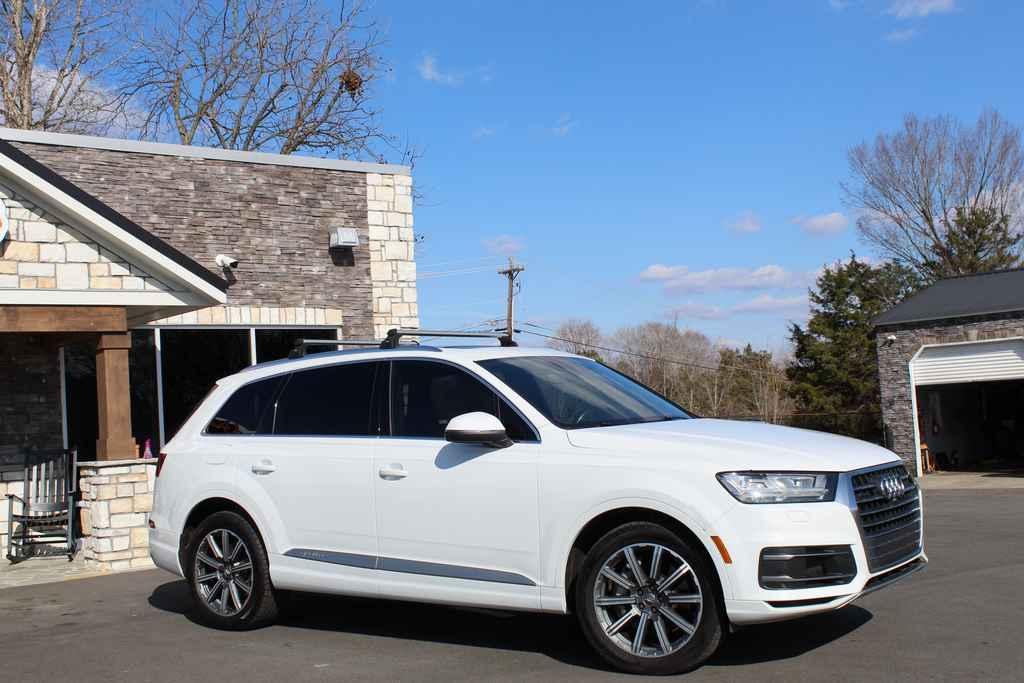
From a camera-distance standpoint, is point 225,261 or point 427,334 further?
point 225,261

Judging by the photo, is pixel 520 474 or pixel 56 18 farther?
pixel 56 18

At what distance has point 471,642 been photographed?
259 inches

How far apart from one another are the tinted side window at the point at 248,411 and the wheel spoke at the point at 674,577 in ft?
10.6

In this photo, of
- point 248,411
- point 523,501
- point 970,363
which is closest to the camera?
point 523,501

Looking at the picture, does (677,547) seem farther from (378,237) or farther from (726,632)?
(378,237)

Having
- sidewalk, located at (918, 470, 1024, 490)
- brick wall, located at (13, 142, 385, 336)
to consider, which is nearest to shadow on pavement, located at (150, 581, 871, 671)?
brick wall, located at (13, 142, 385, 336)

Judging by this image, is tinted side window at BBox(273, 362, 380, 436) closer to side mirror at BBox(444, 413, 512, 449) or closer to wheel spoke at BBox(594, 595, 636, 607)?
side mirror at BBox(444, 413, 512, 449)

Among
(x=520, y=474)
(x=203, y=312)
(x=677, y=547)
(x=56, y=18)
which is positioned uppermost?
(x=56, y=18)

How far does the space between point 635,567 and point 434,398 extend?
5.96ft

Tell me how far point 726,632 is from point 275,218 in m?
11.7

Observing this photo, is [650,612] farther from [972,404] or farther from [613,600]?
[972,404]

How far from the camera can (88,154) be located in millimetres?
14414

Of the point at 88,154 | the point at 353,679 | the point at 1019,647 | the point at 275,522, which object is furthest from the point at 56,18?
the point at 1019,647

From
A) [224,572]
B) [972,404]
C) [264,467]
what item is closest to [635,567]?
[264,467]
